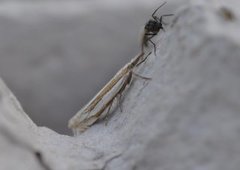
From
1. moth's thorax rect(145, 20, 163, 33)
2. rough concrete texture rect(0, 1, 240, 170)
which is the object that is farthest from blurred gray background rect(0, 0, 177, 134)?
rough concrete texture rect(0, 1, 240, 170)

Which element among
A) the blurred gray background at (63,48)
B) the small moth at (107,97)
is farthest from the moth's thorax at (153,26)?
the blurred gray background at (63,48)

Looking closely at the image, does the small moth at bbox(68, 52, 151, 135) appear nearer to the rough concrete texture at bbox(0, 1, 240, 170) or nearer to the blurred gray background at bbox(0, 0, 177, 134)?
the rough concrete texture at bbox(0, 1, 240, 170)

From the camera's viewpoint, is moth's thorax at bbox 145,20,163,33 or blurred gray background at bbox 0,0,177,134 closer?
moth's thorax at bbox 145,20,163,33

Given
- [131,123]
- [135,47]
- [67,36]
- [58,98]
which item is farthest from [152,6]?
[131,123]

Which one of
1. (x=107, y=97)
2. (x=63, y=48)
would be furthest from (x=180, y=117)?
(x=63, y=48)

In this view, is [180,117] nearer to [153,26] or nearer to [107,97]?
[107,97]
